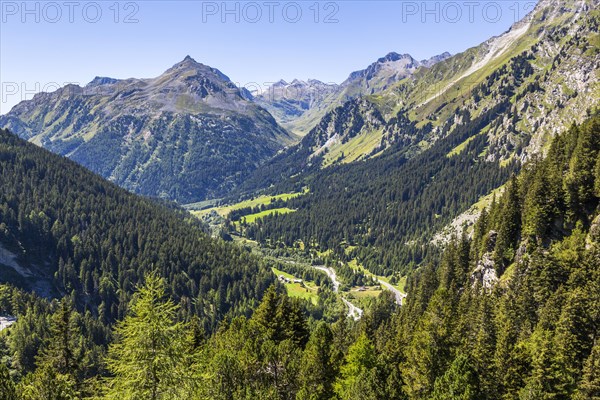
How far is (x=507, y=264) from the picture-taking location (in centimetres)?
9069

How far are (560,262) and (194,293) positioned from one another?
16229 cm

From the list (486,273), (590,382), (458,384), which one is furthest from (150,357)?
(486,273)

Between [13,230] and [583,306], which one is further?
[13,230]

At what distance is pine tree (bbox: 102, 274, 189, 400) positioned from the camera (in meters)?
22.7

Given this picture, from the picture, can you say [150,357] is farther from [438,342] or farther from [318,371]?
[438,342]

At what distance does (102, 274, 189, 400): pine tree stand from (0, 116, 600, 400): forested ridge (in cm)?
7

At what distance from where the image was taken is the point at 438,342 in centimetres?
4950

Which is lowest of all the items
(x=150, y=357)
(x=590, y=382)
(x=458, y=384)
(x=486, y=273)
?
(x=486, y=273)

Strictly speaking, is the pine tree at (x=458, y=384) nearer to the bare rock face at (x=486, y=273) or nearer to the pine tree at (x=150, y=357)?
the pine tree at (x=150, y=357)

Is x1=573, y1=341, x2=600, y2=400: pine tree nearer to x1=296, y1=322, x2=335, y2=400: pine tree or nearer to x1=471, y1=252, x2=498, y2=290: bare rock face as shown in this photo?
x1=296, y1=322, x2=335, y2=400: pine tree

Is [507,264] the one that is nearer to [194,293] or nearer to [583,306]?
[583,306]

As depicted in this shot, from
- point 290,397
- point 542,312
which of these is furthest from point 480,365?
point 290,397

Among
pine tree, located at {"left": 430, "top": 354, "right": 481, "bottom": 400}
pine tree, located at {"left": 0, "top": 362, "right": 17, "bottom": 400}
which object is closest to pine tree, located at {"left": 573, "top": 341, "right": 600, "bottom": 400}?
pine tree, located at {"left": 430, "top": 354, "right": 481, "bottom": 400}

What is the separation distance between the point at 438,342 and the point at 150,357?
37506mm
